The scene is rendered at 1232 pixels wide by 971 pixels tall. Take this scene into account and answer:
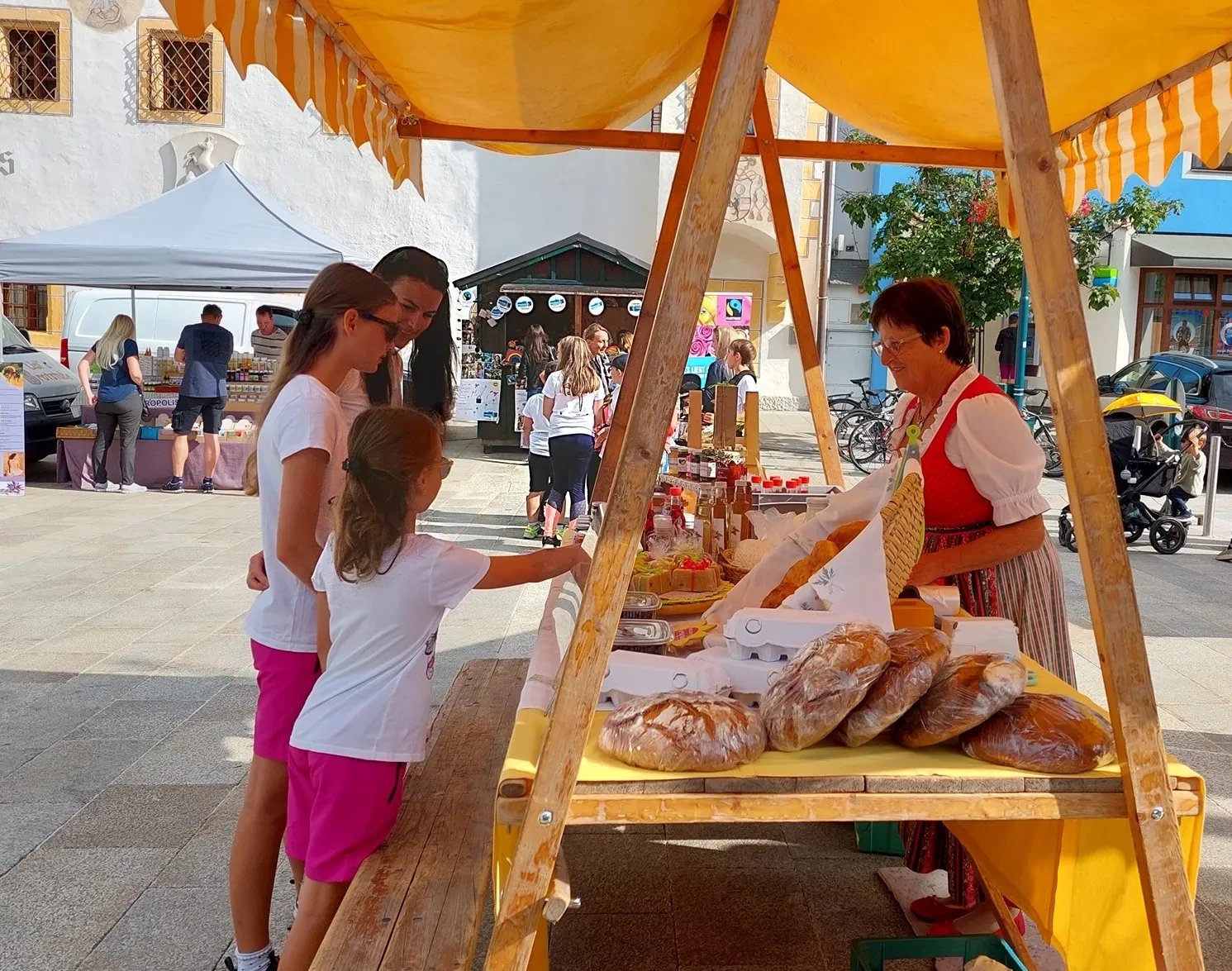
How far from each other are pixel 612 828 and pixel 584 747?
207cm

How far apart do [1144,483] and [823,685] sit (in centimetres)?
814

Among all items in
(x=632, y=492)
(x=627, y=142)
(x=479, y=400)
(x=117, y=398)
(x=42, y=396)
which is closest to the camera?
(x=632, y=492)

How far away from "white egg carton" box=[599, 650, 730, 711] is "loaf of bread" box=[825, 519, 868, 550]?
0.70 m

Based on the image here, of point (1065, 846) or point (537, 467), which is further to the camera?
point (537, 467)

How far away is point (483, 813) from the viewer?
96.9 inches

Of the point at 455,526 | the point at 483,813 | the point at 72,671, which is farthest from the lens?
the point at 455,526

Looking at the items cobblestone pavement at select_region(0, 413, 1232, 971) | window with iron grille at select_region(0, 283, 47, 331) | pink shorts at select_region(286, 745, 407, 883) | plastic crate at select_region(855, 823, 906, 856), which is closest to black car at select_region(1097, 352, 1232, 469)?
cobblestone pavement at select_region(0, 413, 1232, 971)

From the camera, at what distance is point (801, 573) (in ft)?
8.20

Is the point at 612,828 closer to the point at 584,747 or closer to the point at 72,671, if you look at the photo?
the point at 584,747

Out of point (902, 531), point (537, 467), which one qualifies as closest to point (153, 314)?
point (537, 467)

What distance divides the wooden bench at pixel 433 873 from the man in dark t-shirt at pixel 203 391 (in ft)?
28.5

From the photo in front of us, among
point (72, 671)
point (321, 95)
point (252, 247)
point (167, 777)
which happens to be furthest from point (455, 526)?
point (321, 95)

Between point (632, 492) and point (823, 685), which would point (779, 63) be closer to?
point (632, 492)

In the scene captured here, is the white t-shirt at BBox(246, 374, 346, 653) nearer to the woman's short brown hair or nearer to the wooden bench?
the wooden bench
